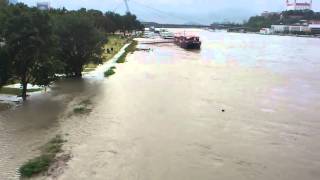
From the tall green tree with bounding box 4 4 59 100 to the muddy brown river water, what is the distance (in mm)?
1580

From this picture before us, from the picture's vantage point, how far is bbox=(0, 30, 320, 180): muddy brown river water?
17.5 meters

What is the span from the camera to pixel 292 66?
187 ft

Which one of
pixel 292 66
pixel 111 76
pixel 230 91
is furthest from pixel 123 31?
pixel 230 91

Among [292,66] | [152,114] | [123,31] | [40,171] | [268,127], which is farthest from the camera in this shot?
[123,31]

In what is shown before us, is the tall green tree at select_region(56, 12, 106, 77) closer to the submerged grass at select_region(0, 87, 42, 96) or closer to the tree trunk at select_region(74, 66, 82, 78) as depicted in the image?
the tree trunk at select_region(74, 66, 82, 78)

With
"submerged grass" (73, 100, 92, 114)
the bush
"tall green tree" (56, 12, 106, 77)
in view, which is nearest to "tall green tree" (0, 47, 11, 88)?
"submerged grass" (73, 100, 92, 114)

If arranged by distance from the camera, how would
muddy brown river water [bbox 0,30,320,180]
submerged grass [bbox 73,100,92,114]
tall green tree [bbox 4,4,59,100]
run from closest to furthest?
muddy brown river water [bbox 0,30,320,180] < submerged grass [bbox 73,100,92,114] < tall green tree [bbox 4,4,59,100]

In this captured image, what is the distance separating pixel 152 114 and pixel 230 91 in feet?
33.8

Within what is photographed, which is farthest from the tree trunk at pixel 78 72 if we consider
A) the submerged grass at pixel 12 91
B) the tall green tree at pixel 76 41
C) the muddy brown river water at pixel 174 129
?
the submerged grass at pixel 12 91

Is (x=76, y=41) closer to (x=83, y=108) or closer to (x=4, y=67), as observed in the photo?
(x=4, y=67)

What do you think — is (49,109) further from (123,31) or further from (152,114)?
(123,31)

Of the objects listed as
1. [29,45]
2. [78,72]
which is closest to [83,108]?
[29,45]

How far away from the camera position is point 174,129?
916 inches

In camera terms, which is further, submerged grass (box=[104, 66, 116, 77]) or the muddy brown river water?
submerged grass (box=[104, 66, 116, 77])
